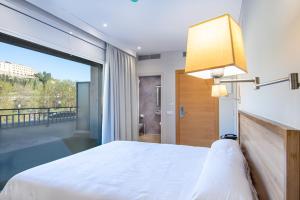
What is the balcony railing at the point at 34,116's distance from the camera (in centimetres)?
232

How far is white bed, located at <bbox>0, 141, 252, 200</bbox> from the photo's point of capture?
3.86ft

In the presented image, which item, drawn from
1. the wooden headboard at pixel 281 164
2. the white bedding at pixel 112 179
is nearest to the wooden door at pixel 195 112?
the white bedding at pixel 112 179

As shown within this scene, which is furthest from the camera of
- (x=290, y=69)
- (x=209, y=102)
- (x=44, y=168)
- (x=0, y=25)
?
(x=209, y=102)

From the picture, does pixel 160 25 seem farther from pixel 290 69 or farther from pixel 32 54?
pixel 290 69

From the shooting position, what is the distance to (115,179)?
57.1 inches

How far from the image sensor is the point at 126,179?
4.80 ft

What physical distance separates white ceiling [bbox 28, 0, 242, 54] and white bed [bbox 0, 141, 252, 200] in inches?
72.3

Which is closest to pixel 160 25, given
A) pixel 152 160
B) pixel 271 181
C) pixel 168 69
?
pixel 168 69

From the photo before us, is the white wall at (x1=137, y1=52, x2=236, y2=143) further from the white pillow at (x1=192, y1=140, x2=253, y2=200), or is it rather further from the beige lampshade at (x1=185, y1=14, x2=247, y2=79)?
the beige lampshade at (x1=185, y1=14, x2=247, y2=79)

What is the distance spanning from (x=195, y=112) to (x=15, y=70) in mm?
3590

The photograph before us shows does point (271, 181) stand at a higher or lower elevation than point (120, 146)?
higher

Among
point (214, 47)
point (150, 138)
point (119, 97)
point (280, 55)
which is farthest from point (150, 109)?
point (214, 47)

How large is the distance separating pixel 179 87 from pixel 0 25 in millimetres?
3581

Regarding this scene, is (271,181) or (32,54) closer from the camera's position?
(271,181)
